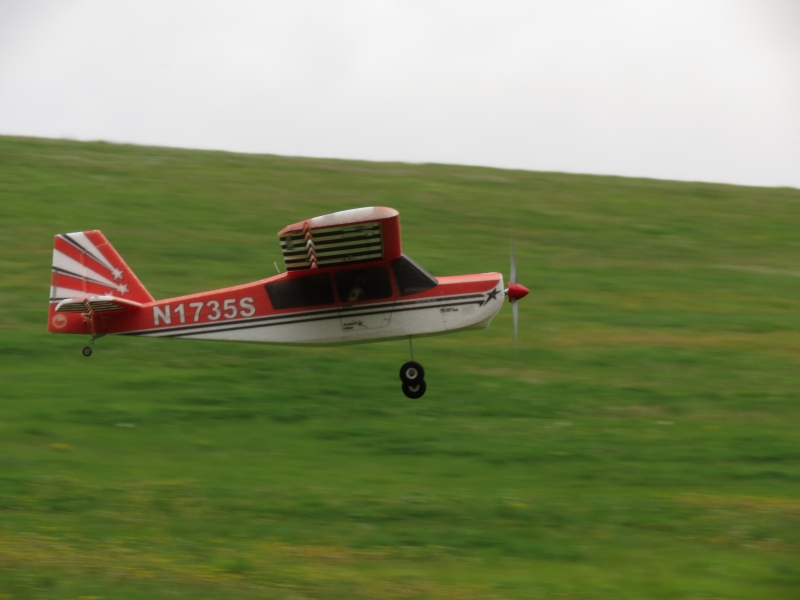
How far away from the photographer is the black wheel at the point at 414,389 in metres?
17.8

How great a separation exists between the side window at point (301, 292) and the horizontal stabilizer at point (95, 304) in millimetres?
2307

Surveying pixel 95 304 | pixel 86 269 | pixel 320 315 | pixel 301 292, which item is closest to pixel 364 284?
pixel 320 315

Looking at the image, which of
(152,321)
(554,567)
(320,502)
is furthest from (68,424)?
(554,567)

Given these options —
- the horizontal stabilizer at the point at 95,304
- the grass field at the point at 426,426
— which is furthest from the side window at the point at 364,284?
the horizontal stabilizer at the point at 95,304

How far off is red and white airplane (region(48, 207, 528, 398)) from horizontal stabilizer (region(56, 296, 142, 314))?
0.05 ft

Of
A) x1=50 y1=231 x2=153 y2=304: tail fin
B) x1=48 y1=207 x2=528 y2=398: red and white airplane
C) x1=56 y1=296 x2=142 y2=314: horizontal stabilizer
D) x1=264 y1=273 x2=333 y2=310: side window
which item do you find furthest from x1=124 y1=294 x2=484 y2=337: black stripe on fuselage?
x1=50 y1=231 x2=153 y2=304: tail fin

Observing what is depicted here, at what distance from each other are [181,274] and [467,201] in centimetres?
1176

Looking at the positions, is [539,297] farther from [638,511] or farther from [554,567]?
[554,567]

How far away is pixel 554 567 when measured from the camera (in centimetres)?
1302

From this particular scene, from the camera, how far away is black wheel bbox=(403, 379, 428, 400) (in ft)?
58.5

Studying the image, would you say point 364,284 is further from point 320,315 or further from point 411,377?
point 411,377

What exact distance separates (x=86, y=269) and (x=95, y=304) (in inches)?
32.1

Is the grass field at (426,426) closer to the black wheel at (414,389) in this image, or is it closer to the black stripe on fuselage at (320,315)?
the black wheel at (414,389)

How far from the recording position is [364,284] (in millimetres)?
16750
